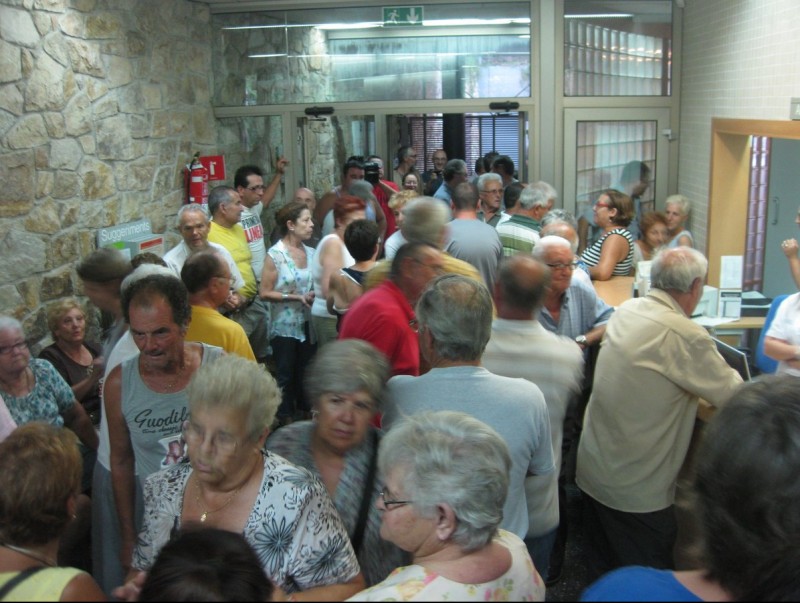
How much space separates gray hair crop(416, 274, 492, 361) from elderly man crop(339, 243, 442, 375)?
1.99 feet

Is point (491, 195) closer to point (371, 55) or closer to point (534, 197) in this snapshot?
point (534, 197)

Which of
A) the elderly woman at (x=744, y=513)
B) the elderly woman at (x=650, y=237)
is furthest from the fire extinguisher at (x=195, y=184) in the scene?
the elderly woman at (x=744, y=513)

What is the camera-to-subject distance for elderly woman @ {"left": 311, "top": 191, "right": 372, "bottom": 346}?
519 centimetres

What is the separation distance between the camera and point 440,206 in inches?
165

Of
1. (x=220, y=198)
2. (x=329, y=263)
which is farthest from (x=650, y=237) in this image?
(x=220, y=198)

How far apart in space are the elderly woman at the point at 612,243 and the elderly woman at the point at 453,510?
411 cm

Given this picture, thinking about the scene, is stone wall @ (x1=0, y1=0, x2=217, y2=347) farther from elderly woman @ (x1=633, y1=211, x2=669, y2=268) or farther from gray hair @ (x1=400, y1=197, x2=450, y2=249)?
elderly woman @ (x1=633, y1=211, x2=669, y2=268)

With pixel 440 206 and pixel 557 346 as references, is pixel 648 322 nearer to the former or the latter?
pixel 557 346

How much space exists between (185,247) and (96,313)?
0.86 m

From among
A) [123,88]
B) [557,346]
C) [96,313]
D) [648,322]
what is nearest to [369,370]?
[557,346]

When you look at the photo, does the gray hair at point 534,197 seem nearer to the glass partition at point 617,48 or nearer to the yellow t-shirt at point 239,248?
Answer: the glass partition at point 617,48

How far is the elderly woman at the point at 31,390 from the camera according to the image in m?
3.26

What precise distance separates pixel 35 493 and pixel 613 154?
269 inches

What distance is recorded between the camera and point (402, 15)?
25.2 ft
